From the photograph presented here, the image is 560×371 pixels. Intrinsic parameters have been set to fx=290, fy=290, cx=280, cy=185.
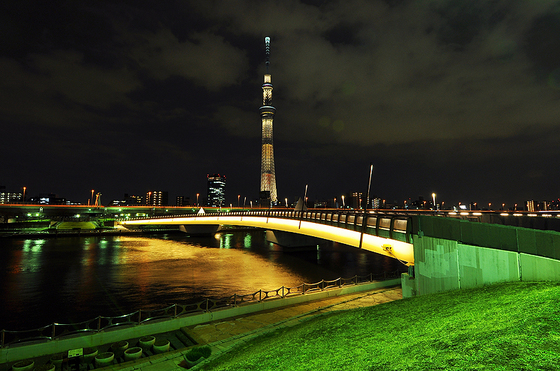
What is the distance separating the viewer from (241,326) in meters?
15.8

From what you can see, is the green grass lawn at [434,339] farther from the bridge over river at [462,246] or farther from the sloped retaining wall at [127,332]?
the sloped retaining wall at [127,332]

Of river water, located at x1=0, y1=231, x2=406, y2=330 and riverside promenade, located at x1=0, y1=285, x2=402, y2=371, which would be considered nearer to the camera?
riverside promenade, located at x1=0, y1=285, x2=402, y2=371

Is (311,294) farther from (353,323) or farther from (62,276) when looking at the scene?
(62,276)

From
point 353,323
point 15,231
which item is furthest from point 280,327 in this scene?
point 15,231

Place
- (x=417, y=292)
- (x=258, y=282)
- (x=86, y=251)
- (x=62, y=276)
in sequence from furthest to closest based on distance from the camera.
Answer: (x=86, y=251) < (x=62, y=276) < (x=258, y=282) < (x=417, y=292)

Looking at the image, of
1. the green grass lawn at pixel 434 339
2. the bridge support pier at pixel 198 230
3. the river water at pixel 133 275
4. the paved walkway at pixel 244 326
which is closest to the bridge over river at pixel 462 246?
the green grass lawn at pixel 434 339

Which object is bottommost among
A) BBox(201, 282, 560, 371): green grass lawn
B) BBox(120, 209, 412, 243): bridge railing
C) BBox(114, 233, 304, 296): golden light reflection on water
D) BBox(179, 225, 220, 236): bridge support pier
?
BBox(114, 233, 304, 296): golden light reflection on water

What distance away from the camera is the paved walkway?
11.9 m

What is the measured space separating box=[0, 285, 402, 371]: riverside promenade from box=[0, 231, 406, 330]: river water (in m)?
12.3

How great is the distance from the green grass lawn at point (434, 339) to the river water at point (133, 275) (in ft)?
65.0

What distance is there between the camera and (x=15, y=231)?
86.1 meters

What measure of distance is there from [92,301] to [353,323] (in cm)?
2663

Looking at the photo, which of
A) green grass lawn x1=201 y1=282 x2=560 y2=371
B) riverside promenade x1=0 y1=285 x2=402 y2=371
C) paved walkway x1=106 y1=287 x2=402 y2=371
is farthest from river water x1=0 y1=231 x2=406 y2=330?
green grass lawn x1=201 y1=282 x2=560 y2=371

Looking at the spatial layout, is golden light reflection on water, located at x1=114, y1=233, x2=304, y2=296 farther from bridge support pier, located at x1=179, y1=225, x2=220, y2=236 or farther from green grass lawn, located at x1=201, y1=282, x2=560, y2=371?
bridge support pier, located at x1=179, y1=225, x2=220, y2=236
